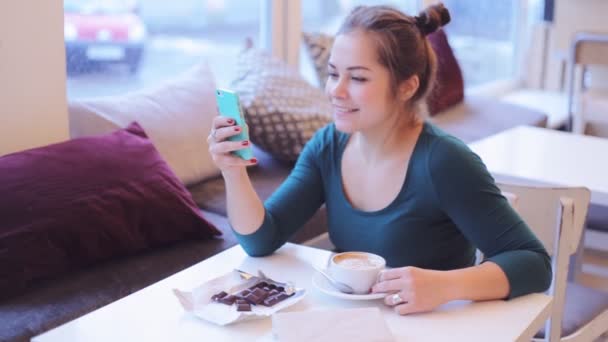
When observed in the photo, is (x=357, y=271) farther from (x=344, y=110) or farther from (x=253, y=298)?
(x=344, y=110)

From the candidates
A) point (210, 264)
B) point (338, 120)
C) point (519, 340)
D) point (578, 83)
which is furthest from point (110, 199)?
point (578, 83)

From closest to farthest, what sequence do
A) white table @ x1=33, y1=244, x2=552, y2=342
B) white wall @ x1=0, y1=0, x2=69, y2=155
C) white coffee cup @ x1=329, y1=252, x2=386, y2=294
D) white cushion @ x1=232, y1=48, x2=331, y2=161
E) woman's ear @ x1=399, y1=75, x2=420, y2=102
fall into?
white table @ x1=33, y1=244, x2=552, y2=342, white coffee cup @ x1=329, y1=252, x2=386, y2=294, woman's ear @ x1=399, y1=75, x2=420, y2=102, white wall @ x1=0, y1=0, x2=69, y2=155, white cushion @ x1=232, y1=48, x2=331, y2=161

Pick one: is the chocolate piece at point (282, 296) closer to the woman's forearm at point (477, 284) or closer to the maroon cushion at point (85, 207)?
the woman's forearm at point (477, 284)

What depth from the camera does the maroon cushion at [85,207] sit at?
66.8 inches

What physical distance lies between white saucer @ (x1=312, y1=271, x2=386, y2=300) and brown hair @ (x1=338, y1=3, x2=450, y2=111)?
0.45 m

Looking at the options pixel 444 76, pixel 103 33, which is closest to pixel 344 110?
pixel 103 33

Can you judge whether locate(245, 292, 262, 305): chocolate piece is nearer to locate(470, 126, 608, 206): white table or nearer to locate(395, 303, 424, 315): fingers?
locate(395, 303, 424, 315): fingers

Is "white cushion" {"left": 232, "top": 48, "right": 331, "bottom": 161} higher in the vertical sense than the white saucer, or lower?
higher

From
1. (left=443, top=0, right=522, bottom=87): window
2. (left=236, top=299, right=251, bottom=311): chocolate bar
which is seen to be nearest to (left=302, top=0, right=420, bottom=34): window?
(left=443, top=0, right=522, bottom=87): window

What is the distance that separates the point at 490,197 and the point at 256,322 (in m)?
0.51

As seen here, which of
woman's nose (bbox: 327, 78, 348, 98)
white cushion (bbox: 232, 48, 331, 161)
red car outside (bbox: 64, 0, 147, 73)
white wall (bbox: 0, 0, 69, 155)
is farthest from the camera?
white cushion (bbox: 232, 48, 331, 161)

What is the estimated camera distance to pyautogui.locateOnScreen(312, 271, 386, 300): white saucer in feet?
4.15

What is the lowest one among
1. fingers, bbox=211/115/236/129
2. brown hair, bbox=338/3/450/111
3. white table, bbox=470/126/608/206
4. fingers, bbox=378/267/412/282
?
white table, bbox=470/126/608/206

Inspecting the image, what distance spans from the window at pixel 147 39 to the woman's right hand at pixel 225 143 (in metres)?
1.12
